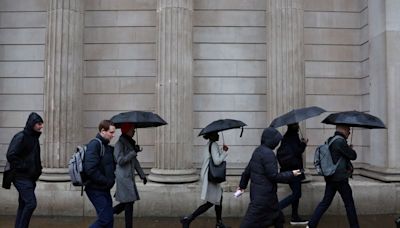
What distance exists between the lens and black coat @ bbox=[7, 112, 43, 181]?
21.2 feet

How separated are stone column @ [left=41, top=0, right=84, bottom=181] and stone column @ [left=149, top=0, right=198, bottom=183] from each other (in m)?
2.04

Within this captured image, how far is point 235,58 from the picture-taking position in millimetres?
10359

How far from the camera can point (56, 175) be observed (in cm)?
955

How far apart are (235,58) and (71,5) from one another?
13.9ft

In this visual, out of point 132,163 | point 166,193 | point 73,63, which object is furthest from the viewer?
point 73,63

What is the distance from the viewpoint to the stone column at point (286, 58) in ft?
31.4

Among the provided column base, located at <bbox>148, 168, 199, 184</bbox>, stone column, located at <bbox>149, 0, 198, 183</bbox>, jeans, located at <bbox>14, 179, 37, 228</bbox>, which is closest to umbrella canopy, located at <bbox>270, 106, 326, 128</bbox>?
stone column, located at <bbox>149, 0, 198, 183</bbox>

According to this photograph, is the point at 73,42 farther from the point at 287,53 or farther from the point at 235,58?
the point at 287,53

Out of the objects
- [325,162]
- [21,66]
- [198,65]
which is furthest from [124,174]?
[21,66]

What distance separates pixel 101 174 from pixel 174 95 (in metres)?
3.83

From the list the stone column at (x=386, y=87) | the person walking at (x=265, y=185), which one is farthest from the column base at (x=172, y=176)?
the stone column at (x=386, y=87)

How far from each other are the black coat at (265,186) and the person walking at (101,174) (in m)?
2.04

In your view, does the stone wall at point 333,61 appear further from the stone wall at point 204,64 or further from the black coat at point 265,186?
the black coat at point 265,186

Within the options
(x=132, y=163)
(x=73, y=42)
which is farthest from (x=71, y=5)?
(x=132, y=163)
